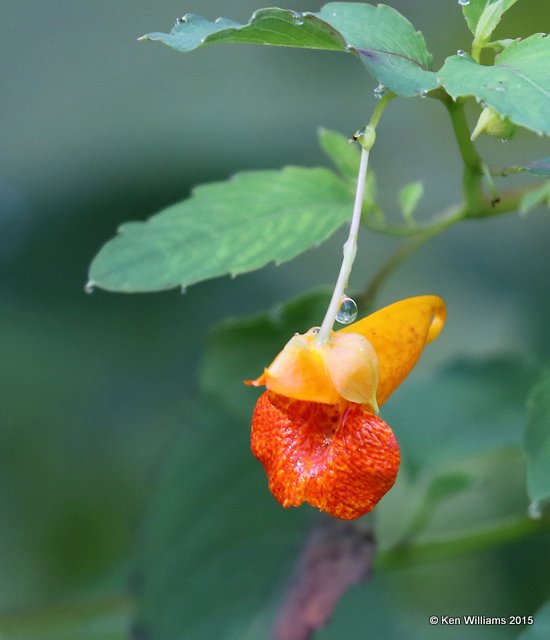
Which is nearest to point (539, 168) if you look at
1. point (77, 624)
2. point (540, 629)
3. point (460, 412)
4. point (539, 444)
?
point (539, 444)

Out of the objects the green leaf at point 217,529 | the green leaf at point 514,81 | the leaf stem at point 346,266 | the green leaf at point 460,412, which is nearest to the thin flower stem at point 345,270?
the leaf stem at point 346,266

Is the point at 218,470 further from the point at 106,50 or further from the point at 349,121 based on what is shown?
the point at 106,50

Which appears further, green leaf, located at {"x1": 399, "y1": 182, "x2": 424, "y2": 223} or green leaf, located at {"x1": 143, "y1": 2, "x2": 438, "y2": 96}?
green leaf, located at {"x1": 399, "y1": 182, "x2": 424, "y2": 223}

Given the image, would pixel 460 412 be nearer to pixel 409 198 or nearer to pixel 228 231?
pixel 409 198

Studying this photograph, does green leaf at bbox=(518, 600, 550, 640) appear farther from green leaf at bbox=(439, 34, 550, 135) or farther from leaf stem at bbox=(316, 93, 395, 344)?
green leaf at bbox=(439, 34, 550, 135)

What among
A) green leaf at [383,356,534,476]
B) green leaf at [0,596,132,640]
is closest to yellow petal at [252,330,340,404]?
green leaf at [383,356,534,476]

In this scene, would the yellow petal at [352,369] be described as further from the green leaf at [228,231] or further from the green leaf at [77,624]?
the green leaf at [77,624]
